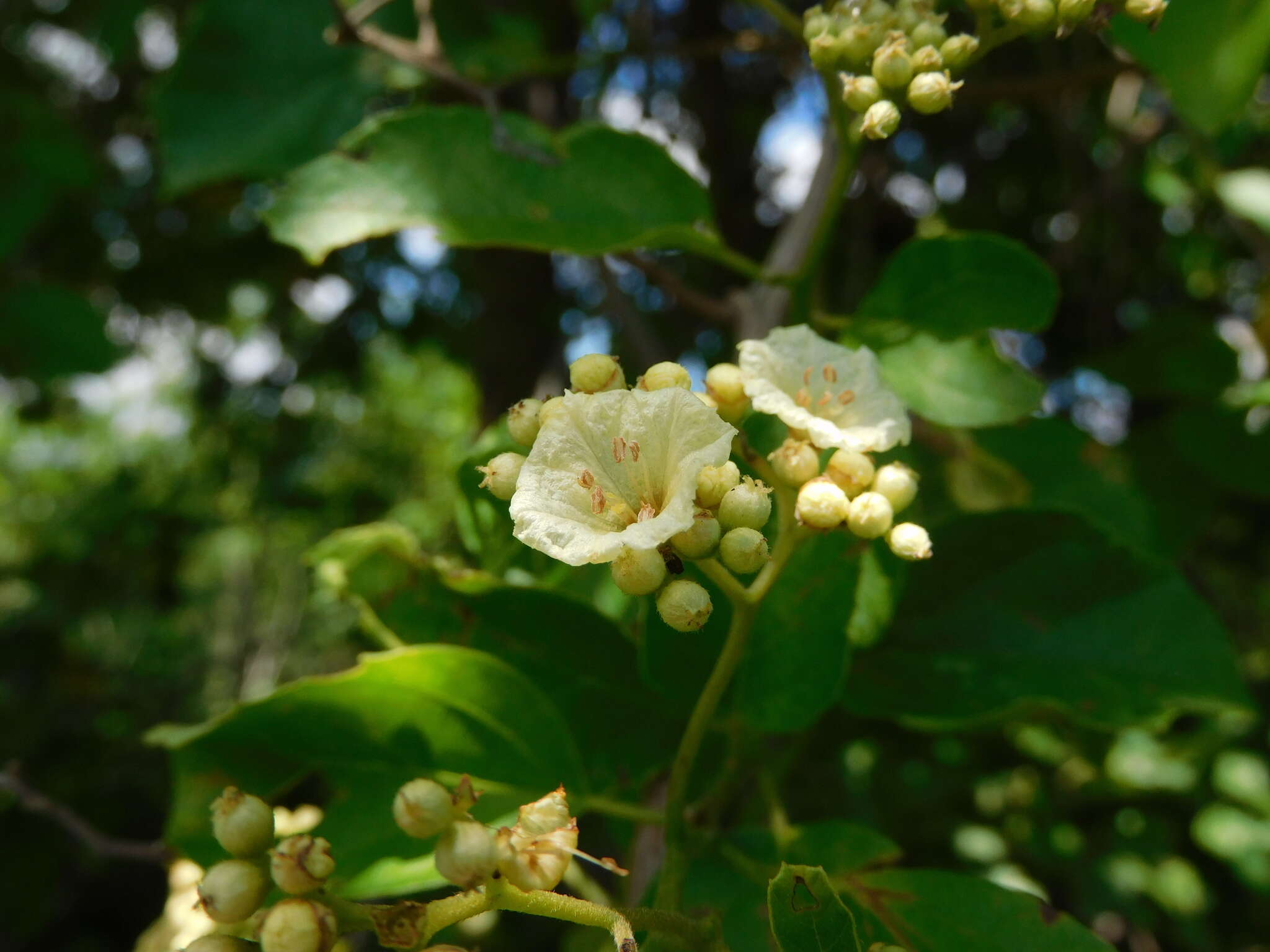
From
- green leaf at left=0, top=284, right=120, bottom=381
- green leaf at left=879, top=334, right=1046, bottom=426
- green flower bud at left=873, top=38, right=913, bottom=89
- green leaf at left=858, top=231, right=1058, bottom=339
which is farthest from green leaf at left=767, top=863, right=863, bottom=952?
green leaf at left=0, top=284, right=120, bottom=381

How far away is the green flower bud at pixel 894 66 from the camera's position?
1.28m

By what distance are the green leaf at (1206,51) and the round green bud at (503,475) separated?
3.53ft

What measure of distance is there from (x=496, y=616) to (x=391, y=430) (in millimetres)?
11131

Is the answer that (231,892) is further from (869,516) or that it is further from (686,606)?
(869,516)

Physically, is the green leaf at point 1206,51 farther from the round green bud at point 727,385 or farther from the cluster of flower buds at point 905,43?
the round green bud at point 727,385

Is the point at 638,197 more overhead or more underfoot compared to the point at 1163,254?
more overhead

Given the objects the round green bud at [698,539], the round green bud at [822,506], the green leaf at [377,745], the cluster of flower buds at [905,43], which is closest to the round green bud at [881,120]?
the cluster of flower buds at [905,43]

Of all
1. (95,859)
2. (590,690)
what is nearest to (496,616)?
(590,690)

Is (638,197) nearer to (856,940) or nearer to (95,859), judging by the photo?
(856,940)

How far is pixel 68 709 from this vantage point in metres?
6.57

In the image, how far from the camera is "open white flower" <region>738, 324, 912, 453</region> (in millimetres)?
1188

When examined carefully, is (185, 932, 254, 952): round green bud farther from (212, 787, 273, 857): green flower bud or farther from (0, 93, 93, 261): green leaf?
(0, 93, 93, 261): green leaf

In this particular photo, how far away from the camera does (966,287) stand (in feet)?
5.00

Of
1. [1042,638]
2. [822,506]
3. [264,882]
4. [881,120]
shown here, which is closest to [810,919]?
[822,506]
